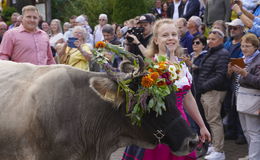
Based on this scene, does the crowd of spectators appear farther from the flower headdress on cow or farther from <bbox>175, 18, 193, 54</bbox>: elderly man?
the flower headdress on cow

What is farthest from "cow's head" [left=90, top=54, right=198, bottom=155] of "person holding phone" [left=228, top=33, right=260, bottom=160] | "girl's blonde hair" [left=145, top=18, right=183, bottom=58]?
"person holding phone" [left=228, top=33, right=260, bottom=160]

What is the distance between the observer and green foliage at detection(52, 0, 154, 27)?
15477mm

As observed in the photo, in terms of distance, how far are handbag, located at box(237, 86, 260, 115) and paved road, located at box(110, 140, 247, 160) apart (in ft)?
3.60

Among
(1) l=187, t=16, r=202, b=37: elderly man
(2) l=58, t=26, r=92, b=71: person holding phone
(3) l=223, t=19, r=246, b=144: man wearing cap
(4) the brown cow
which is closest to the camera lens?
(4) the brown cow

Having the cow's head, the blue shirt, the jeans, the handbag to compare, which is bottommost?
the jeans

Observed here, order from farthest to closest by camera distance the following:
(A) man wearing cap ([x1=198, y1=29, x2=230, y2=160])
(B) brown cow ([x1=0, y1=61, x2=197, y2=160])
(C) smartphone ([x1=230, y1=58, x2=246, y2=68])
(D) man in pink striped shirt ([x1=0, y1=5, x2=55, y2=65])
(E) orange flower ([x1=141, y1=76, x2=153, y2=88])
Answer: (A) man wearing cap ([x1=198, y1=29, x2=230, y2=160]), (C) smartphone ([x1=230, y1=58, x2=246, y2=68]), (D) man in pink striped shirt ([x1=0, y1=5, x2=55, y2=65]), (E) orange flower ([x1=141, y1=76, x2=153, y2=88]), (B) brown cow ([x1=0, y1=61, x2=197, y2=160])

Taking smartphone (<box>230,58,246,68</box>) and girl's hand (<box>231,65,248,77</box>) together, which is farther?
smartphone (<box>230,58,246,68</box>)

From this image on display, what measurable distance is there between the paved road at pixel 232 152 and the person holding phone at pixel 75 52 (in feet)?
5.41

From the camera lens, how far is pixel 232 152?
688 cm

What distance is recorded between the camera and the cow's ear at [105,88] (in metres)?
3.15

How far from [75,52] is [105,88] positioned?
445 centimetres

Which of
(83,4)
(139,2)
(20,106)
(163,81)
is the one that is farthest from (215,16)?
(83,4)

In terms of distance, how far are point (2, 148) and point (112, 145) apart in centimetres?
91

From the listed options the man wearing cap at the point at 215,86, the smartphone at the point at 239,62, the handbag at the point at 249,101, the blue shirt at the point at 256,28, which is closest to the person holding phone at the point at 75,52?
the man wearing cap at the point at 215,86
